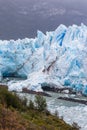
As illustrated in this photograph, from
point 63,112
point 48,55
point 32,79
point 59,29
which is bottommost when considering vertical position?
point 63,112

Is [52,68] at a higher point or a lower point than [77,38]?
lower

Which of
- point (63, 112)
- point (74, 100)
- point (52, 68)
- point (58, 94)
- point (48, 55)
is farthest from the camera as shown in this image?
point (48, 55)

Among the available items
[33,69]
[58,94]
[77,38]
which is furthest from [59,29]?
[58,94]

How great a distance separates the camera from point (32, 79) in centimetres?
3028

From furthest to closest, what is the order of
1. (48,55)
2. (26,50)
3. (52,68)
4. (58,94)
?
(26,50) → (48,55) → (52,68) → (58,94)

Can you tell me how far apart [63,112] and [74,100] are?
509 centimetres

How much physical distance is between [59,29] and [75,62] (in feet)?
19.1

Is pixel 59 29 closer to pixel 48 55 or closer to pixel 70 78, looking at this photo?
pixel 48 55

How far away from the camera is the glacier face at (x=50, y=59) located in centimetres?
2911

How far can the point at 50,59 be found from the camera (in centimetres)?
3216

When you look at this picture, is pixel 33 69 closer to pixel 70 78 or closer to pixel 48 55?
pixel 48 55

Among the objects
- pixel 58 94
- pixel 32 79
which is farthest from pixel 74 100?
pixel 32 79

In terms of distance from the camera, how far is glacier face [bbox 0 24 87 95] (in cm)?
2911

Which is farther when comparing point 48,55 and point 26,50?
point 26,50
